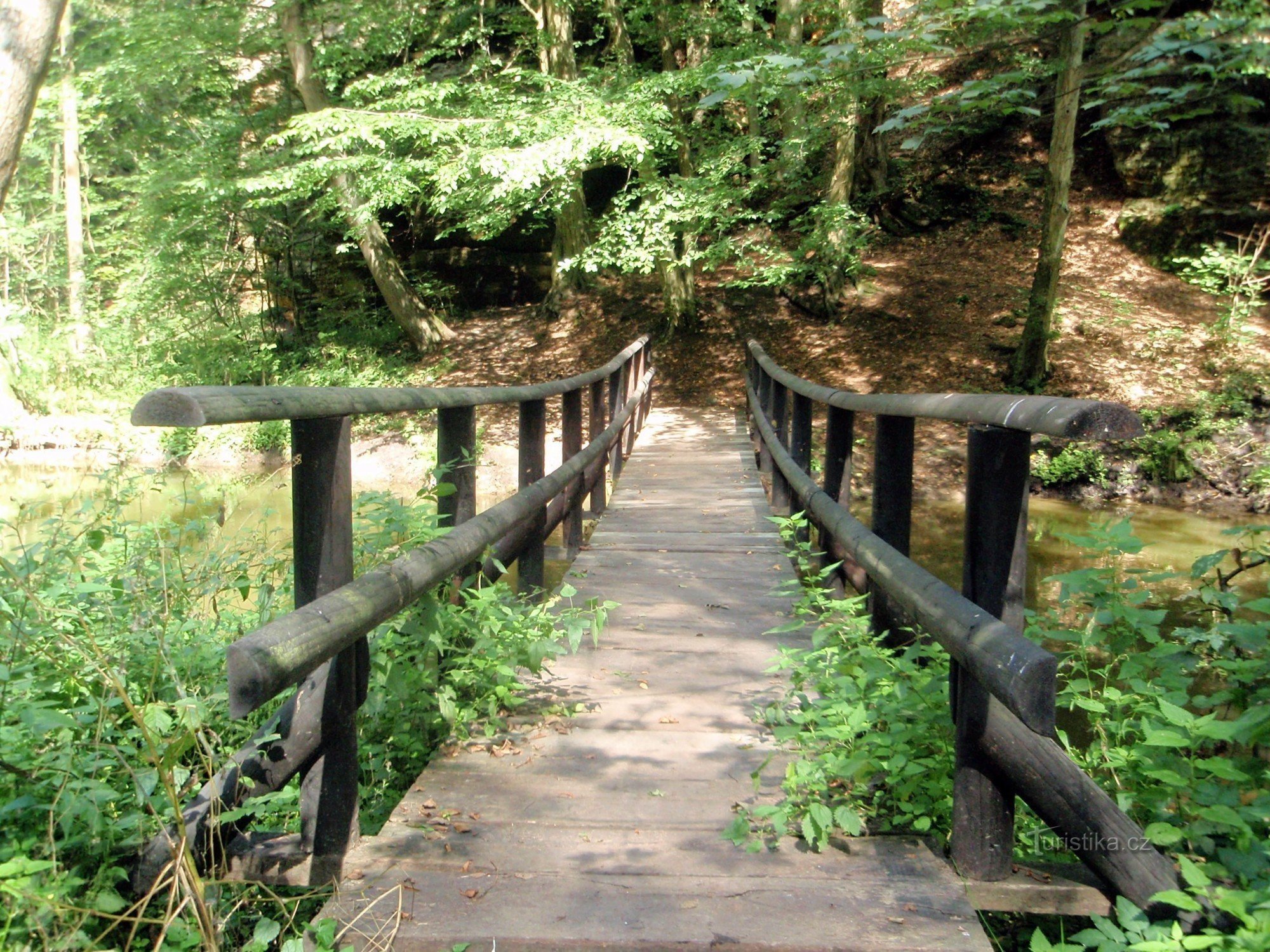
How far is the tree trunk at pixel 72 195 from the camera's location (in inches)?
731

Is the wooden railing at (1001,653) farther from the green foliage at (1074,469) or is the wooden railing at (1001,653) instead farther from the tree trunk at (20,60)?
the green foliage at (1074,469)

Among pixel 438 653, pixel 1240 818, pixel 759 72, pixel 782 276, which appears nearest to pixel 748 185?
pixel 782 276

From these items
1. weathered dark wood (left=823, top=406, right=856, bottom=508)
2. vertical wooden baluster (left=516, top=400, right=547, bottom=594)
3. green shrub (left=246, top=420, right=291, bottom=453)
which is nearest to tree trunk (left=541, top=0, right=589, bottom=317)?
green shrub (left=246, top=420, right=291, bottom=453)

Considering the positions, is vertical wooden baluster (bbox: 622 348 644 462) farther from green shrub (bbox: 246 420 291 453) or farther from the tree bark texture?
green shrub (bbox: 246 420 291 453)

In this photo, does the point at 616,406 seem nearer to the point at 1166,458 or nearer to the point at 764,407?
the point at 764,407

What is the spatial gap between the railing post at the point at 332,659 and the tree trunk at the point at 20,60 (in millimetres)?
3757

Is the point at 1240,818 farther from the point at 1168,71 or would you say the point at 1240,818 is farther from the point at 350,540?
the point at 1168,71

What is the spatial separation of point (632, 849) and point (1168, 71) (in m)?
3.87

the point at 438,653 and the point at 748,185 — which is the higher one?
the point at 748,185

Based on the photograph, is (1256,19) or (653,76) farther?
(653,76)

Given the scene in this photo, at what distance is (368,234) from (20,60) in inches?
478

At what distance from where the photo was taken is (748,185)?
42.6 ft

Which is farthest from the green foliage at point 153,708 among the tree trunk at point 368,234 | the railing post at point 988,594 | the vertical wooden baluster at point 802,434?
the tree trunk at point 368,234

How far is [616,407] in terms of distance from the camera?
9.43 m
